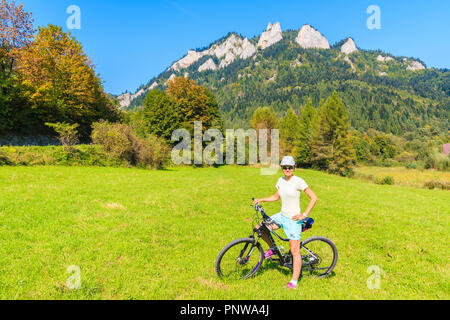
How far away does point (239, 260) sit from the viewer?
5.82 metres

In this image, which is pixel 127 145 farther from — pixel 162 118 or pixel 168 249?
pixel 168 249

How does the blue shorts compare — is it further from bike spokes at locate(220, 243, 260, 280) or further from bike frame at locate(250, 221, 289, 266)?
bike spokes at locate(220, 243, 260, 280)

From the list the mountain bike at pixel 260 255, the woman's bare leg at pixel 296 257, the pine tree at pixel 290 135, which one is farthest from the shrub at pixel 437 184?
the pine tree at pixel 290 135

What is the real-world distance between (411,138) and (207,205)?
566 feet

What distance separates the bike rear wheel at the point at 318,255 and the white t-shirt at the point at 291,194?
1.29 metres

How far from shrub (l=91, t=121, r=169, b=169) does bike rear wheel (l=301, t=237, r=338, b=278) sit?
28718 mm

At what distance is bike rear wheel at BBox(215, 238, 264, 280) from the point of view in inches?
218

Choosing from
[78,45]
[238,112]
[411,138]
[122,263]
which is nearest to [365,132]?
[411,138]

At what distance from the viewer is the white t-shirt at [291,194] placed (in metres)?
5.22

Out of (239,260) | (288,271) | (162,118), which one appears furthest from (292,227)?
(162,118)

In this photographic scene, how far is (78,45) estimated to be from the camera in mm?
31188
